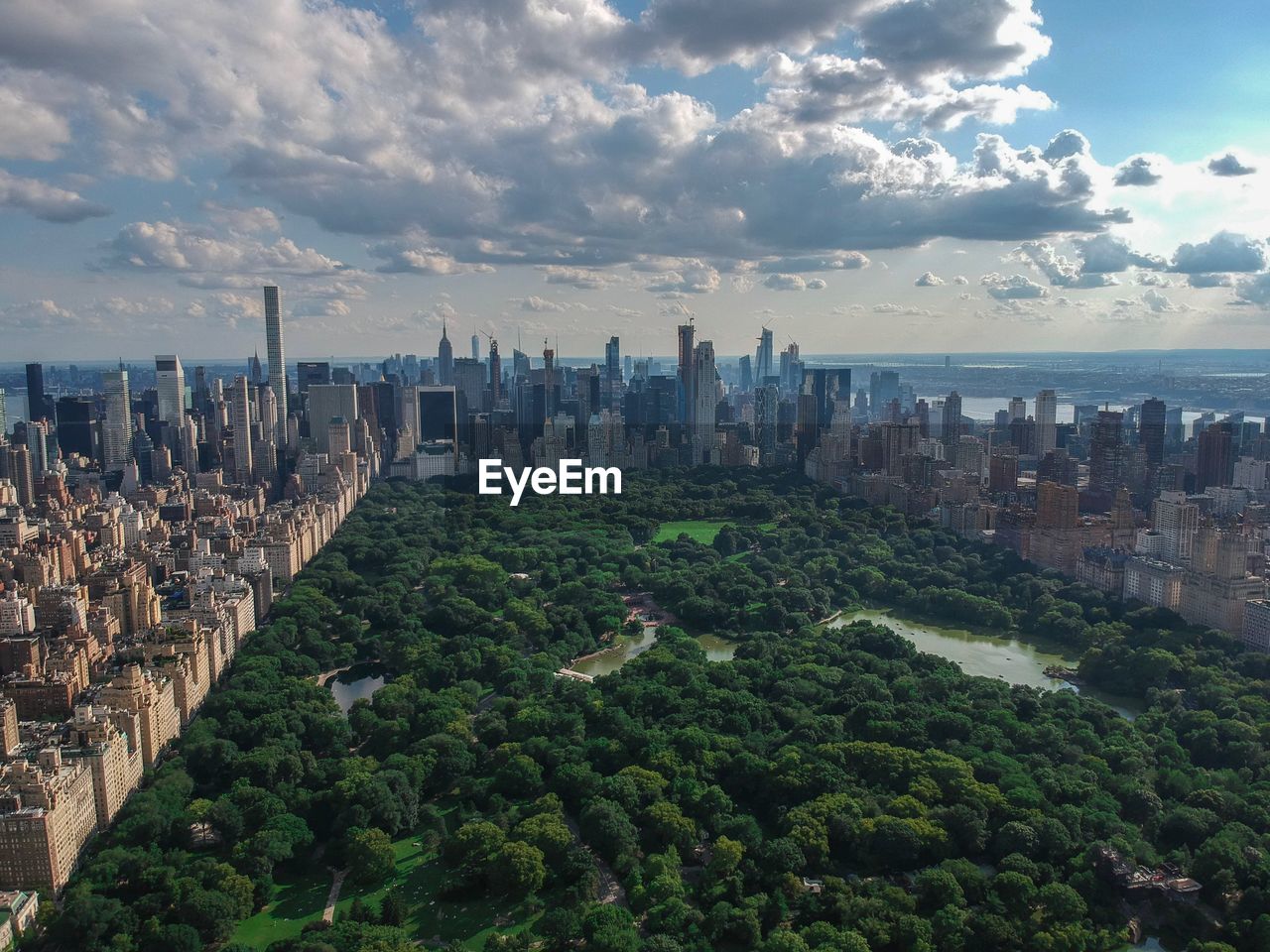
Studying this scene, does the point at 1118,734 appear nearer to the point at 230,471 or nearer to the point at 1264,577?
the point at 1264,577

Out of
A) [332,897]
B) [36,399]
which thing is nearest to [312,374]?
[36,399]

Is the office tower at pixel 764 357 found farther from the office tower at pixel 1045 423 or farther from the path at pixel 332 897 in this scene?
the path at pixel 332 897

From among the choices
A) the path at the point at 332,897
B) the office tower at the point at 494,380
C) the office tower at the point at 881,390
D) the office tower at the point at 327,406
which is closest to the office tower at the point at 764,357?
the office tower at the point at 881,390

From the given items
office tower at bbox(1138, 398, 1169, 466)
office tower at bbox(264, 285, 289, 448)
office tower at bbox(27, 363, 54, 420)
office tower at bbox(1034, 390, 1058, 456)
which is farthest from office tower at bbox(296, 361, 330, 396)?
office tower at bbox(1138, 398, 1169, 466)

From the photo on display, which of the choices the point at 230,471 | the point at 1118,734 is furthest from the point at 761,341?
the point at 1118,734

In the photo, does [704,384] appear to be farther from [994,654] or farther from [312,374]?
[994,654]
